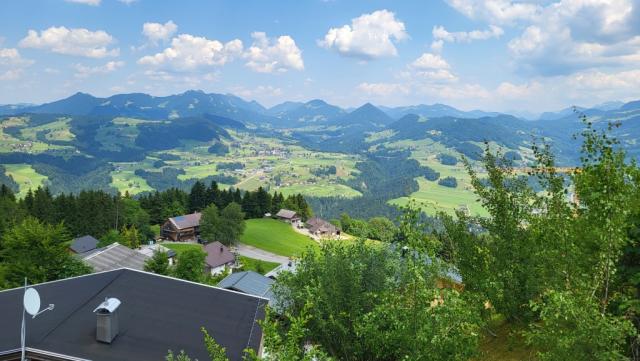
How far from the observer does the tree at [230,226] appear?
284 ft

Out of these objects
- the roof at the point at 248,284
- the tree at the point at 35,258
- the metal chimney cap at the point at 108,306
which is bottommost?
the roof at the point at 248,284

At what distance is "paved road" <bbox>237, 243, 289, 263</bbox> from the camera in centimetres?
8266

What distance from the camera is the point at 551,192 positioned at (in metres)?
13.3

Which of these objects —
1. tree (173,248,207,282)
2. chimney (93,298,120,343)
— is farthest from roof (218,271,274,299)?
chimney (93,298,120,343)

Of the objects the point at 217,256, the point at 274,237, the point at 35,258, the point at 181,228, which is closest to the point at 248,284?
the point at 35,258

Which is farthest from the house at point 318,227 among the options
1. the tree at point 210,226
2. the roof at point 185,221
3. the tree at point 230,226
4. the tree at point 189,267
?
the tree at point 189,267

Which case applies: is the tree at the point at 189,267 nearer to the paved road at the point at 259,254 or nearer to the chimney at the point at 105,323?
the chimney at the point at 105,323

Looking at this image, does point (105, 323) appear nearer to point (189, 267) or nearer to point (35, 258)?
Answer: point (35, 258)

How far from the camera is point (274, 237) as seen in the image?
96750 mm

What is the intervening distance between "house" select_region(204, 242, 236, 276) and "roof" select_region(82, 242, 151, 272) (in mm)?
18776

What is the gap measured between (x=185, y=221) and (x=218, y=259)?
25365 millimetres

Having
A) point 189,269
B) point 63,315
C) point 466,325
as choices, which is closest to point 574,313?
point 466,325

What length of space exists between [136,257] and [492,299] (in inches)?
1905

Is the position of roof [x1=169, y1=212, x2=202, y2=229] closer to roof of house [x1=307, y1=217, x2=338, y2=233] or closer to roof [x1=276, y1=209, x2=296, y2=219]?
roof [x1=276, y1=209, x2=296, y2=219]
